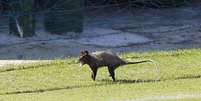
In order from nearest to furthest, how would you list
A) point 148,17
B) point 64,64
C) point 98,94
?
point 98,94
point 64,64
point 148,17

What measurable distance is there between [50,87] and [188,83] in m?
1.98

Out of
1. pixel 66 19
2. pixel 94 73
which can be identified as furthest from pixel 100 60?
pixel 66 19

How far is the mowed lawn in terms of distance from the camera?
435 inches

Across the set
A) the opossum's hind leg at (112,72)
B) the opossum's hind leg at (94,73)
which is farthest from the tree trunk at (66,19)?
the opossum's hind leg at (112,72)

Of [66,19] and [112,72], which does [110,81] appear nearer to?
[112,72]

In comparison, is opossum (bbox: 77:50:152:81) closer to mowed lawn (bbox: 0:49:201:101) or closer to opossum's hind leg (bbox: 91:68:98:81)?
opossum's hind leg (bbox: 91:68:98:81)

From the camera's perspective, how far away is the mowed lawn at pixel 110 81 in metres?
11.1

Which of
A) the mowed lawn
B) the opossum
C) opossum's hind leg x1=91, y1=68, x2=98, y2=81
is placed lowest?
the mowed lawn

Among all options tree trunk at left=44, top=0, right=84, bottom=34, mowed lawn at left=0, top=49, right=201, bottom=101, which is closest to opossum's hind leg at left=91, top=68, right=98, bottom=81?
mowed lawn at left=0, top=49, right=201, bottom=101

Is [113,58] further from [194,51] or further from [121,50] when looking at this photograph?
[121,50]

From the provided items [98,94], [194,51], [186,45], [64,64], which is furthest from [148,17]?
[98,94]

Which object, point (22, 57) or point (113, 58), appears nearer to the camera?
point (113, 58)

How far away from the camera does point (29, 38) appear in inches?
726

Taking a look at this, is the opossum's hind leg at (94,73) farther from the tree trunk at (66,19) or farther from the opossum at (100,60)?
the tree trunk at (66,19)
